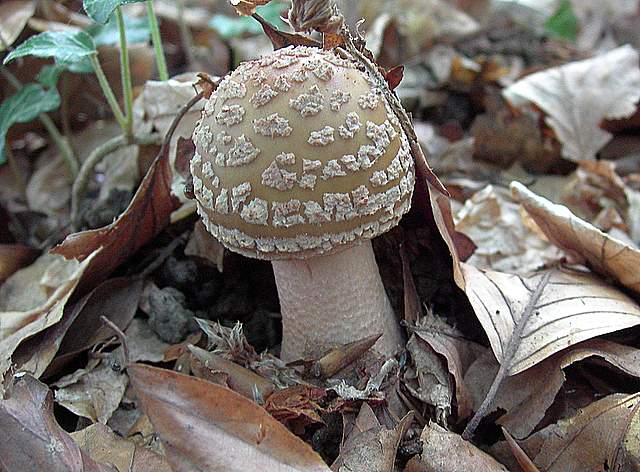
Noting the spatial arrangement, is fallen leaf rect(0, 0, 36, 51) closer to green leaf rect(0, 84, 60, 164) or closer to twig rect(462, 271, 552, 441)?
green leaf rect(0, 84, 60, 164)

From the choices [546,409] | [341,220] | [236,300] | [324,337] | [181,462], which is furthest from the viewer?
[236,300]

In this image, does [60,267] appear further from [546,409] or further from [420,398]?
[546,409]

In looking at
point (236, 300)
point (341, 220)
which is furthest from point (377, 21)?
point (341, 220)

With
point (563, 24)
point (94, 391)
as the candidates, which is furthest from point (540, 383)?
point (563, 24)

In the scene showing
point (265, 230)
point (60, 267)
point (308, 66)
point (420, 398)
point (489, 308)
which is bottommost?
point (60, 267)

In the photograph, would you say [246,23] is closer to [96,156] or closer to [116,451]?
[96,156]

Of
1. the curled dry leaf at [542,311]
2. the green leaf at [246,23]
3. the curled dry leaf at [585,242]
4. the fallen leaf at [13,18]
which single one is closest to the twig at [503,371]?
the curled dry leaf at [542,311]

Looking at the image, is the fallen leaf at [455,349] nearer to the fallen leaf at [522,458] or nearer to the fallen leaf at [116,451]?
the fallen leaf at [522,458]
